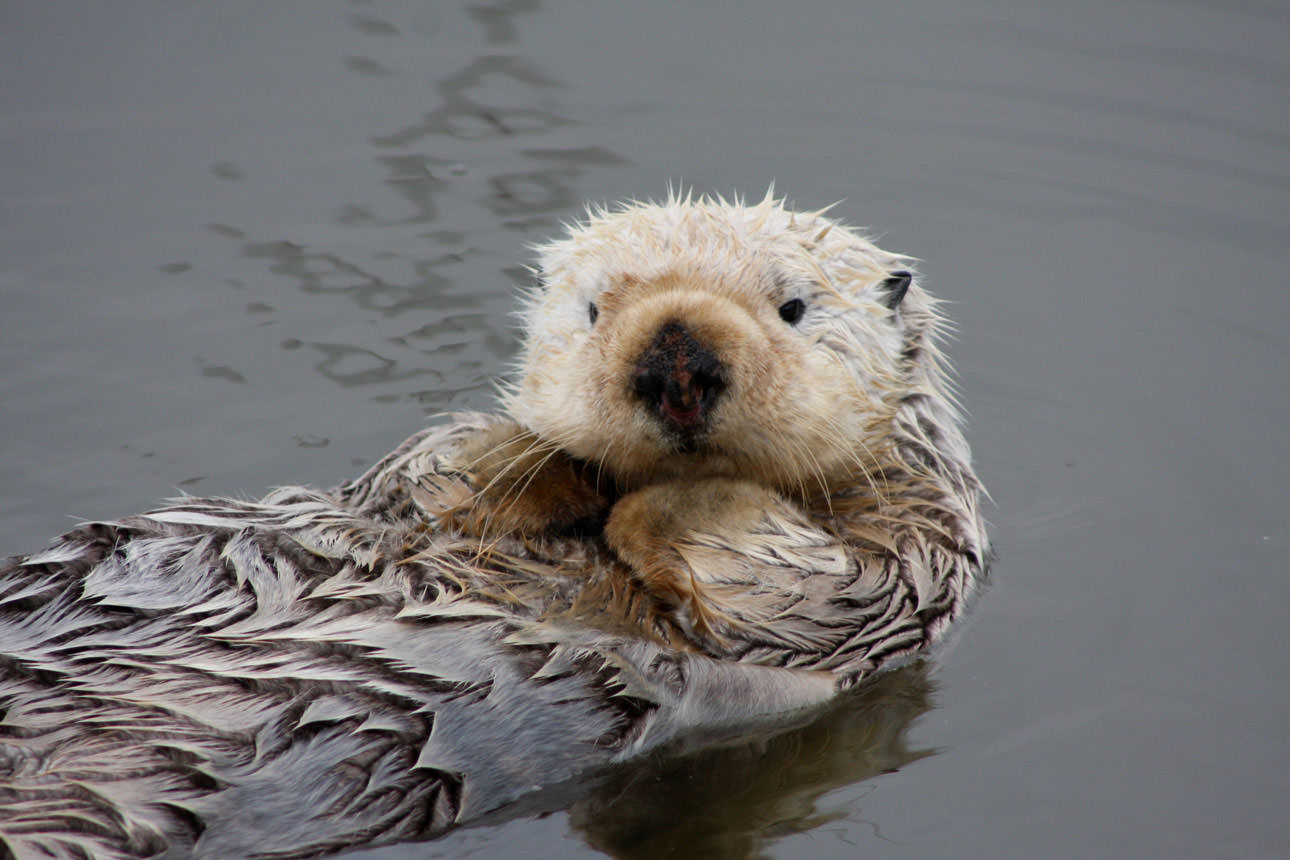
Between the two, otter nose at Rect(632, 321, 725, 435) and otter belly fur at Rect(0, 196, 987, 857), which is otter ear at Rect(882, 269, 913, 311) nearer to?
otter belly fur at Rect(0, 196, 987, 857)

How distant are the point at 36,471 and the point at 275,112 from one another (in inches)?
95.3

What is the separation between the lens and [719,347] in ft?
8.92

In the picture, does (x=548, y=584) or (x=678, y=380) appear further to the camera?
(x=548, y=584)

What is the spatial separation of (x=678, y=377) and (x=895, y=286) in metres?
0.95

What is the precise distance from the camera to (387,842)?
8.52 ft

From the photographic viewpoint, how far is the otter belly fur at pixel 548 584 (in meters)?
2.51

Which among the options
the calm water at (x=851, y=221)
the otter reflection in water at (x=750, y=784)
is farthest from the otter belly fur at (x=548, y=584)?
the calm water at (x=851, y=221)

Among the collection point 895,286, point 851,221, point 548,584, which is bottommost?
point 548,584

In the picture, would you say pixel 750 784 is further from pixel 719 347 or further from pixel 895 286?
pixel 895 286

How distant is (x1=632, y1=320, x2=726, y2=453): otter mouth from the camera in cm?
268

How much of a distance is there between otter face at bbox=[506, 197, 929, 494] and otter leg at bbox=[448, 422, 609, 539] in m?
0.08

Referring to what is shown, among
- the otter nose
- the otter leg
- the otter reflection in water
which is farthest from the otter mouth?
the otter reflection in water

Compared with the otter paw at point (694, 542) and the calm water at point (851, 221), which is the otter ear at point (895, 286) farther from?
the calm water at point (851, 221)

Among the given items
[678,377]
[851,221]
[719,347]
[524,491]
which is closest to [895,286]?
[719,347]
